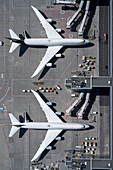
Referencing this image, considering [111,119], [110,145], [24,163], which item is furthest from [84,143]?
[24,163]

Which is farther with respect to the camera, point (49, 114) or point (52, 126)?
point (49, 114)

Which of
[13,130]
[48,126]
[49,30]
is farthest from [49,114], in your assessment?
[49,30]

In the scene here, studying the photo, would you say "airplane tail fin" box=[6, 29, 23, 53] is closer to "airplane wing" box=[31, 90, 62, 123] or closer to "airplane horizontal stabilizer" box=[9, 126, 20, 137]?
"airplane wing" box=[31, 90, 62, 123]

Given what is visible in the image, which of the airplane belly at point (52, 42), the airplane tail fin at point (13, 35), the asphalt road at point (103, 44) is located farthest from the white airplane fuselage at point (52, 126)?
the airplane tail fin at point (13, 35)

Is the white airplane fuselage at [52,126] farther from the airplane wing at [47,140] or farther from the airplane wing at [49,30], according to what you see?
the airplane wing at [49,30]

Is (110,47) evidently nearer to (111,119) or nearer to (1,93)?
(111,119)

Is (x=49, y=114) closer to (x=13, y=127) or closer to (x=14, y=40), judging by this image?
(x=13, y=127)
